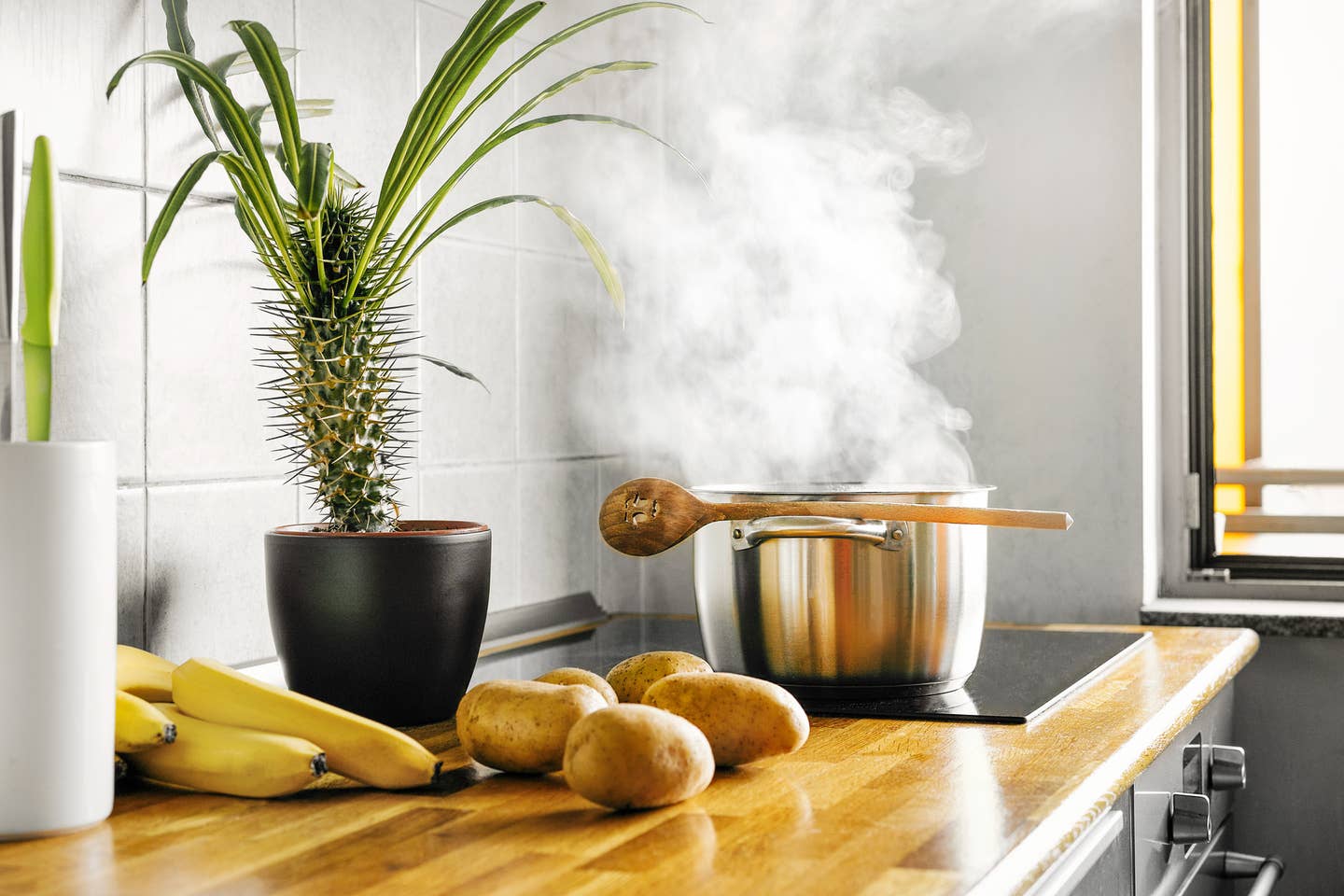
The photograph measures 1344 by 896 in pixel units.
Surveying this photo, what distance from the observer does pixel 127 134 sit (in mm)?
1186

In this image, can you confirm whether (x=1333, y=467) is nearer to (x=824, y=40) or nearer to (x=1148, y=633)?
(x=1148, y=633)

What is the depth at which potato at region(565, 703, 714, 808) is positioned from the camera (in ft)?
2.65

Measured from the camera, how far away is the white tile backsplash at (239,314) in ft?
Result: 3.75

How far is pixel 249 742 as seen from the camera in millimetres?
877

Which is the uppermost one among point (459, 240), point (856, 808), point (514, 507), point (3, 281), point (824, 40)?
point (824, 40)

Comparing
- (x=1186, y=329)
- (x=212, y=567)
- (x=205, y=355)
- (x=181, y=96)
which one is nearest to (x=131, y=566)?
(x=212, y=567)

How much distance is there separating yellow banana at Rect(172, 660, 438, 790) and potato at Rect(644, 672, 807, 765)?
17 cm

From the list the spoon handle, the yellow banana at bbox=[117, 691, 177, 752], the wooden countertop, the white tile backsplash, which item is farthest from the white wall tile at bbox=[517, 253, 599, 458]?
the yellow banana at bbox=[117, 691, 177, 752]

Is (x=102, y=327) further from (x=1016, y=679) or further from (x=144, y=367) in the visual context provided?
(x=1016, y=679)

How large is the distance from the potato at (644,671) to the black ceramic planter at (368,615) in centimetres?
15

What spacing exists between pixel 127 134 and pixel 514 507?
2.28ft

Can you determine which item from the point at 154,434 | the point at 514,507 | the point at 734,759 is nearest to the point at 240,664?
the point at 154,434

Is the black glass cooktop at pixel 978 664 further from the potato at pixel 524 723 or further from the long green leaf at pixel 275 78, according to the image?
the long green leaf at pixel 275 78

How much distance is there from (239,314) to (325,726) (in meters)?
0.55
